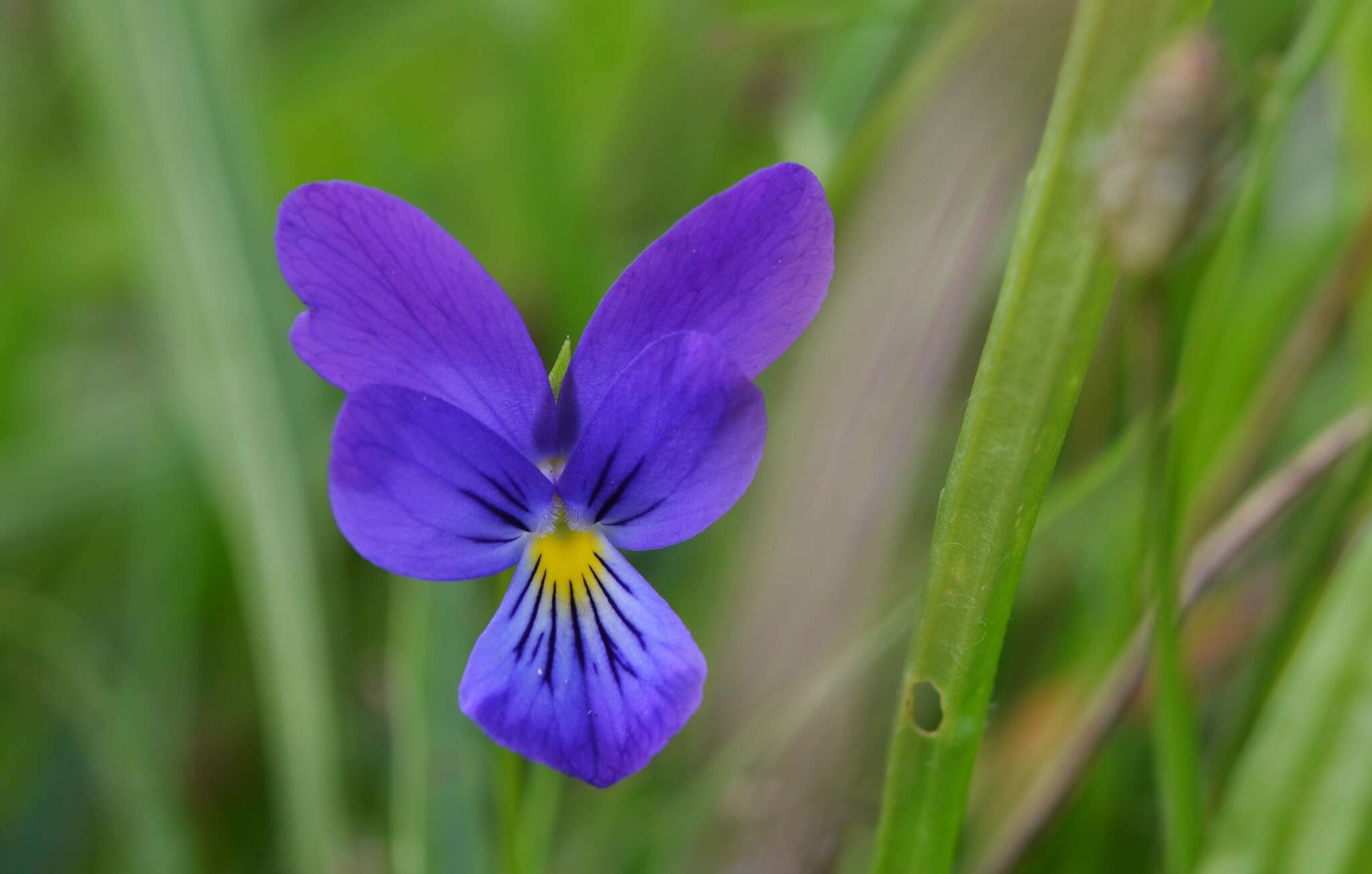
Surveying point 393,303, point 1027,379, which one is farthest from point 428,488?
point 1027,379

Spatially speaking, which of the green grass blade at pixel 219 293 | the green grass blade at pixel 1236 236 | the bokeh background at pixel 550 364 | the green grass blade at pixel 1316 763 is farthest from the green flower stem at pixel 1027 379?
the green grass blade at pixel 219 293

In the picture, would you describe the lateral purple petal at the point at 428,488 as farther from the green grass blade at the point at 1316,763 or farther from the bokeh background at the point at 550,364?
the green grass blade at the point at 1316,763

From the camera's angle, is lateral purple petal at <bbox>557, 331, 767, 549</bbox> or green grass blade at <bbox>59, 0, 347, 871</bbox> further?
green grass blade at <bbox>59, 0, 347, 871</bbox>

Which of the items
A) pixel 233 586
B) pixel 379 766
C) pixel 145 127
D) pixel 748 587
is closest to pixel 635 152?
pixel 145 127

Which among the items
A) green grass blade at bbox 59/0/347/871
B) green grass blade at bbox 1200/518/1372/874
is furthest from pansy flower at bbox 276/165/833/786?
green grass blade at bbox 59/0/347/871

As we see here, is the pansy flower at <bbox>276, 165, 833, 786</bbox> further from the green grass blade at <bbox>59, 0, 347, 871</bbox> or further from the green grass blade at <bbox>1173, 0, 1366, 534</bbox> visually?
the green grass blade at <bbox>59, 0, 347, 871</bbox>

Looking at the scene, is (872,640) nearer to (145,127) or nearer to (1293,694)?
(1293,694)
